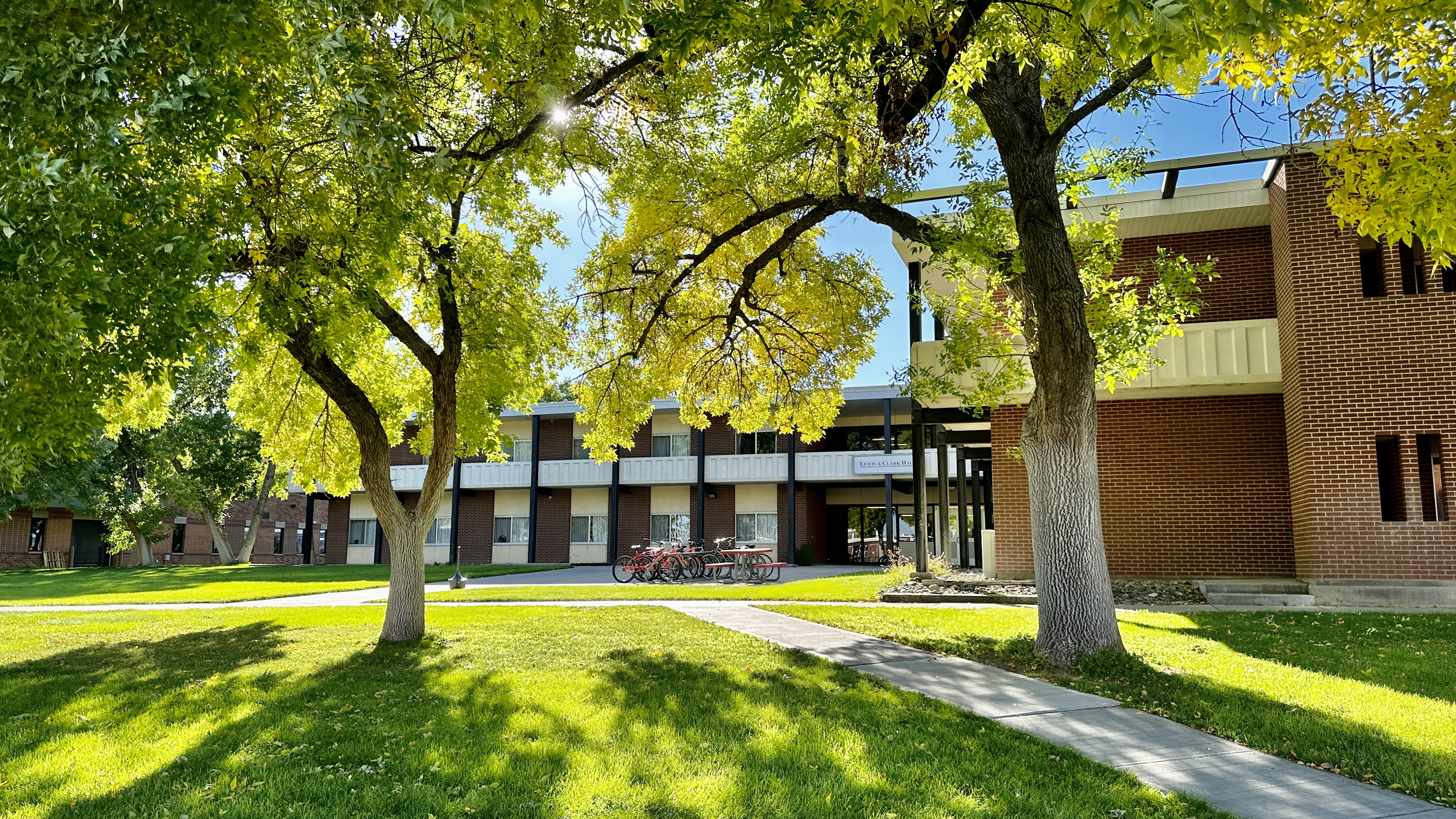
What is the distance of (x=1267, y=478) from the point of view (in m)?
16.1

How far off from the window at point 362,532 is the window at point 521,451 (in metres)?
8.03

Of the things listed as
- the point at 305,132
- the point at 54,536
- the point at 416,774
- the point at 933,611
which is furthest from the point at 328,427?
the point at 54,536

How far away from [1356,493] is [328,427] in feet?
52.4

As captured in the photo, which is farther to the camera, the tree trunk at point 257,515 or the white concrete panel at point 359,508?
the white concrete panel at point 359,508

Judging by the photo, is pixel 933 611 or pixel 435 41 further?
pixel 933 611

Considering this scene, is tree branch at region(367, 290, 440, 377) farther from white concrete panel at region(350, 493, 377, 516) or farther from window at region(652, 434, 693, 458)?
white concrete panel at region(350, 493, 377, 516)

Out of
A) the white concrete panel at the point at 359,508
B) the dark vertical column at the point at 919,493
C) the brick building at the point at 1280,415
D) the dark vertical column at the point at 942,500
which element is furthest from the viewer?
the white concrete panel at the point at 359,508

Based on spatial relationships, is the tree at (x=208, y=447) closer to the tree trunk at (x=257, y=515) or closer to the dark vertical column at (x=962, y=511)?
the tree trunk at (x=257, y=515)

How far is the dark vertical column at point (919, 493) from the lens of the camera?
1806 cm

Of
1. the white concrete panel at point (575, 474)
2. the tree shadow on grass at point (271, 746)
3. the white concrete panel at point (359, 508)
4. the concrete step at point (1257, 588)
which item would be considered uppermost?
the white concrete panel at point (575, 474)

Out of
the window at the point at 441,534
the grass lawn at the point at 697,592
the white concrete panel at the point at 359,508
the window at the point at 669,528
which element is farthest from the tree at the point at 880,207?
the white concrete panel at the point at 359,508

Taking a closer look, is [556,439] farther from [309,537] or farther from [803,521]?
[309,537]

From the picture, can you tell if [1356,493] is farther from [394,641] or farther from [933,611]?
[394,641]

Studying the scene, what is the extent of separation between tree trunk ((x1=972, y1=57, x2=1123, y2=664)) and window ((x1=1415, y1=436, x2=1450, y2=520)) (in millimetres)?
8911
